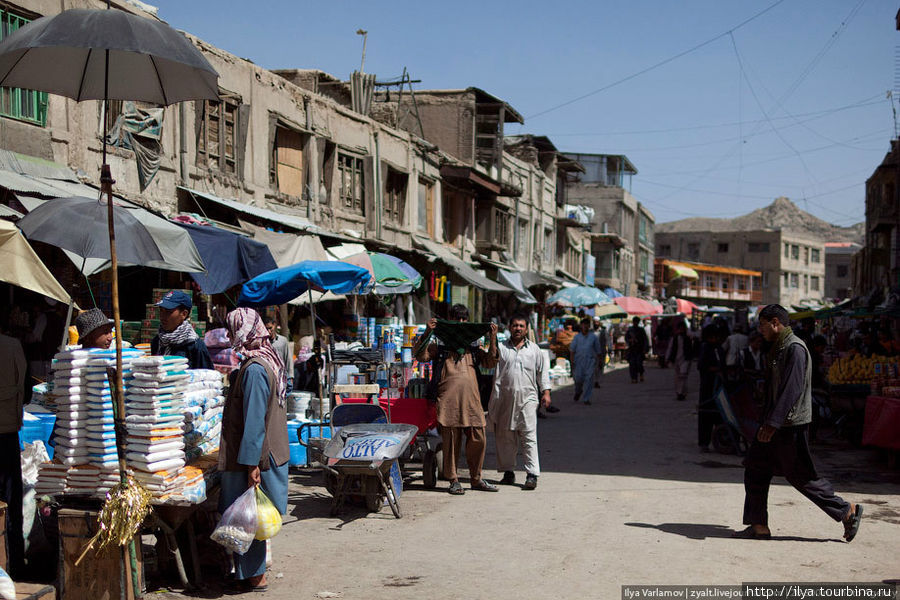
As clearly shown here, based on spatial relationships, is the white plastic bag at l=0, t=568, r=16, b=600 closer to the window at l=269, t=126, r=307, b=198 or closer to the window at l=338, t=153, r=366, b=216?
the window at l=269, t=126, r=307, b=198

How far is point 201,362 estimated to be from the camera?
23.2 feet

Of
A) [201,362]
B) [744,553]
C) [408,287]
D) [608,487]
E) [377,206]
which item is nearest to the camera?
[744,553]

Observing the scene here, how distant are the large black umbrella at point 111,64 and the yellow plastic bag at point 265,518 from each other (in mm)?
739

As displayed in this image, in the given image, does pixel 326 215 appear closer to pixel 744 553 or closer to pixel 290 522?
pixel 290 522

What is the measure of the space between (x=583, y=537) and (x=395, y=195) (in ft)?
58.3

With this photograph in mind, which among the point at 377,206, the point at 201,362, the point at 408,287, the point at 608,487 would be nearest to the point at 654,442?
the point at 608,487

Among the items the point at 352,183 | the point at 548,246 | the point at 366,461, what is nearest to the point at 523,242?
the point at 548,246

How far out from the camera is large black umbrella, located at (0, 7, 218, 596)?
4.81 metres

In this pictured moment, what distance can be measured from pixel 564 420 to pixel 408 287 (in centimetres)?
355

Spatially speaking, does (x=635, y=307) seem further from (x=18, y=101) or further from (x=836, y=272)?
(x=836, y=272)

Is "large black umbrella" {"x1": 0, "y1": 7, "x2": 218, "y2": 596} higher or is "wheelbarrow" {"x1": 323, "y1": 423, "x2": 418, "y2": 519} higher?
"large black umbrella" {"x1": 0, "y1": 7, "x2": 218, "y2": 596}

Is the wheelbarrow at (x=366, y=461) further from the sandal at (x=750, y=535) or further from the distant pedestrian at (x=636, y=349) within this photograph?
the distant pedestrian at (x=636, y=349)

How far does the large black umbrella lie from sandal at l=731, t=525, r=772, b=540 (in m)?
4.45

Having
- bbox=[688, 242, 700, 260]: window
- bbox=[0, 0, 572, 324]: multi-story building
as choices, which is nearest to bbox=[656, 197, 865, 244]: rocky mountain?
bbox=[688, 242, 700, 260]: window
